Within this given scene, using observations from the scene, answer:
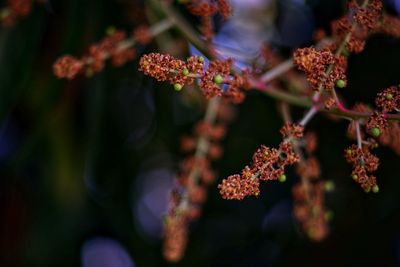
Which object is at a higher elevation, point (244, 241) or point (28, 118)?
point (28, 118)

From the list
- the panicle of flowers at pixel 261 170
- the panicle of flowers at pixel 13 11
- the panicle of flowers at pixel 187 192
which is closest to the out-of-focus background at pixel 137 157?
the panicle of flowers at pixel 13 11

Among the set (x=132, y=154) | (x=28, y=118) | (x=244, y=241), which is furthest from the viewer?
(x=244, y=241)

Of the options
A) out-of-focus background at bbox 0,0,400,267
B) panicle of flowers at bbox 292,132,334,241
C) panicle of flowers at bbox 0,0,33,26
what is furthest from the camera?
out-of-focus background at bbox 0,0,400,267

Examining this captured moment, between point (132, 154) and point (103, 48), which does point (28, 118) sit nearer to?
point (132, 154)

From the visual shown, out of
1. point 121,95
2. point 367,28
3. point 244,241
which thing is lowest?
point 244,241

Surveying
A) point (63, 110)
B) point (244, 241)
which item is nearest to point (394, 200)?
point (244, 241)

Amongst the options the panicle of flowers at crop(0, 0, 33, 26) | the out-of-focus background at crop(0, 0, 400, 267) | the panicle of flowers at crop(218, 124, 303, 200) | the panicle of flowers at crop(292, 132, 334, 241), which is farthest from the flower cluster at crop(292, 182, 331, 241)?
the panicle of flowers at crop(0, 0, 33, 26)

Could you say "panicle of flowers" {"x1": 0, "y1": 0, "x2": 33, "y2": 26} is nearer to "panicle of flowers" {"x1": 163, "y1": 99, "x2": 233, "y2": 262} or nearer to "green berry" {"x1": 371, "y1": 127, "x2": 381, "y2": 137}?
"panicle of flowers" {"x1": 163, "y1": 99, "x2": 233, "y2": 262}
